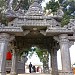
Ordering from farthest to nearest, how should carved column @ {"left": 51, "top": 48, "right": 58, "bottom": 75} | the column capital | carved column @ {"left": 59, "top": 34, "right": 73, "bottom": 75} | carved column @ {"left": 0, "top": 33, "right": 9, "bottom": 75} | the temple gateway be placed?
1. carved column @ {"left": 51, "top": 48, "right": 58, "bottom": 75}
2. the column capital
3. the temple gateway
4. carved column @ {"left": 59, "top": 34, "right": 73, "bottom": 75}
5. carved column @ {"left": 0, "top": 33, "right": 9, "bottom": 75}

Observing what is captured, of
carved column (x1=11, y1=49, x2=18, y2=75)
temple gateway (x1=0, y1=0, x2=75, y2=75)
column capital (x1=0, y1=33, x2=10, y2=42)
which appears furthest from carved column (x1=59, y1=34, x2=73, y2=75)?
carved column (x1=11, y1=49, x2=18, y2=75)

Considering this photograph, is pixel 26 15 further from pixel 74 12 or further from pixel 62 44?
pixel 74 12

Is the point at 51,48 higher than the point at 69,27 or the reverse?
the reverse

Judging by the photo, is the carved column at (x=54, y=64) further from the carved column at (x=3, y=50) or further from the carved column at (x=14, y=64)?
the carved column at (x=3, y=50)

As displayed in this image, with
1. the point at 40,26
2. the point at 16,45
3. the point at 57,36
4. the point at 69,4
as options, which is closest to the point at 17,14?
the point at 40,26

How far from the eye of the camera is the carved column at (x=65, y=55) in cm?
772

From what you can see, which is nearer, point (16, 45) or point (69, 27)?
point (69, 27)

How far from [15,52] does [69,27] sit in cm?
565

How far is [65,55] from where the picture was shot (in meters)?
7.96

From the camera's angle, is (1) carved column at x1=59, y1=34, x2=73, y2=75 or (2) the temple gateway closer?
(1) carved column at x1=59, y1=34, x2=73, y2=75

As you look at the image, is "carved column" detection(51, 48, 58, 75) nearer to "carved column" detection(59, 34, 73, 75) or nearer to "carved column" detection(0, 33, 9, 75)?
"carved column" detection(59, 34, 73, 75)

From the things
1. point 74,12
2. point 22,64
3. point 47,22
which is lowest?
point 22,64

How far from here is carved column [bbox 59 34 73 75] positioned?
7.72 m

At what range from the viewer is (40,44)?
40.5 feet
